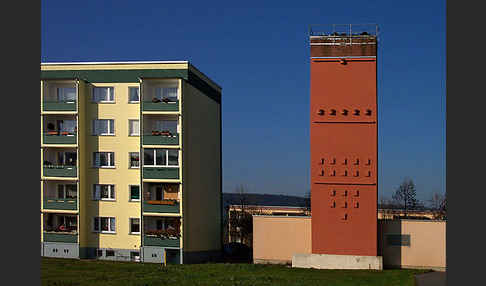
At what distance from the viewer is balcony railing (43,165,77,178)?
3334 centimetres

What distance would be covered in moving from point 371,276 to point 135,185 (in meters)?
18.0

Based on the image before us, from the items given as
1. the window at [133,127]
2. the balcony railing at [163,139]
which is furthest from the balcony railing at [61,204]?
the balcony railing at [163,139]

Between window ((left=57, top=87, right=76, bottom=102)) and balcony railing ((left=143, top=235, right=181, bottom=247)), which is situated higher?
window ((left=57, top=87, right=76, bottom=102))

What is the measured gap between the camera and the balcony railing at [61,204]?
3322 cm

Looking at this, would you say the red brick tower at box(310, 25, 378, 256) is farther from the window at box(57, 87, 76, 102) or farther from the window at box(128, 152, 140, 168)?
the window at box(57, 87, 76, 102)

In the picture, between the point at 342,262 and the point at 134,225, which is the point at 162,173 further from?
the point at 342,262

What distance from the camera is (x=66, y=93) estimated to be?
113 ft

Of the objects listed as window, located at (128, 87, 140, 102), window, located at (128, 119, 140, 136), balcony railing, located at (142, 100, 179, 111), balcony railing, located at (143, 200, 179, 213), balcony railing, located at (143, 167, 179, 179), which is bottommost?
balcony railing, located at (143, 200, 179, 213)

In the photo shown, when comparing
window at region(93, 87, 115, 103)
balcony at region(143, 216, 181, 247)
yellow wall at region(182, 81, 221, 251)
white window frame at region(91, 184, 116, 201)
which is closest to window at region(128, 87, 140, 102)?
window at region(93, 87, 115, 103)

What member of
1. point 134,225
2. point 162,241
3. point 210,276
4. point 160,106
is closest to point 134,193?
point 134,225

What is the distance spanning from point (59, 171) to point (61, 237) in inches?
196

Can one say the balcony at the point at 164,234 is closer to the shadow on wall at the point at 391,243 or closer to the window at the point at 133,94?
the window at the point at 133,94

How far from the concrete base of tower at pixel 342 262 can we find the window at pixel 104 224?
48.2ft

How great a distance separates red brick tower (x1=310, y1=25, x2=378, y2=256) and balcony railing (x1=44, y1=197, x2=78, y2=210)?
1769cm
